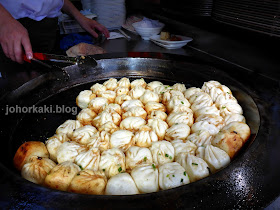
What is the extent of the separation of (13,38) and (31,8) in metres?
1.36

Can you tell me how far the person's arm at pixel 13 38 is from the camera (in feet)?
8.54

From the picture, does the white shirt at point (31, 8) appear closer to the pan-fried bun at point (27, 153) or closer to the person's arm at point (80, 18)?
the person's arm at point (80, 18)

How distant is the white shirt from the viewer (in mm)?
3514

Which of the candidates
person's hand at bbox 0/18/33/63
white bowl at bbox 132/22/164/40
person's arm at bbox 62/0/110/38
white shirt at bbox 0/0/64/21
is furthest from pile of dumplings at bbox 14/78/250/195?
person's arm at bbox 62/0/110/38

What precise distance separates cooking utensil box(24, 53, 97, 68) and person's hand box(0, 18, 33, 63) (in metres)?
0.09

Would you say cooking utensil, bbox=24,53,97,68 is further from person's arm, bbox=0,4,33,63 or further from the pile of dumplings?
the pile of dumplings

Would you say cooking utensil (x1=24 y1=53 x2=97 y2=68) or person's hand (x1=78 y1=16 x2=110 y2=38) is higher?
person's hand (x1=78 y1=16 x2=110 y2=38)

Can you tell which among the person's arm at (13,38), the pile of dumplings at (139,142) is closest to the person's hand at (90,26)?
the person's arm at (13,38)

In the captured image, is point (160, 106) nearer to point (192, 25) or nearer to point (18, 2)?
point (192, 25)

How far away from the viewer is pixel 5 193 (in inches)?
47.7

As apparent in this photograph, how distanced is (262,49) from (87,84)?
2.32 metres

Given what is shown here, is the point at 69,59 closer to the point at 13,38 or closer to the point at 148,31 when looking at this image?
the point at 13,38

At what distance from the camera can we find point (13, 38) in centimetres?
261

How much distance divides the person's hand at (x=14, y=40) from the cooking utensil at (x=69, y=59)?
0.31 ft
